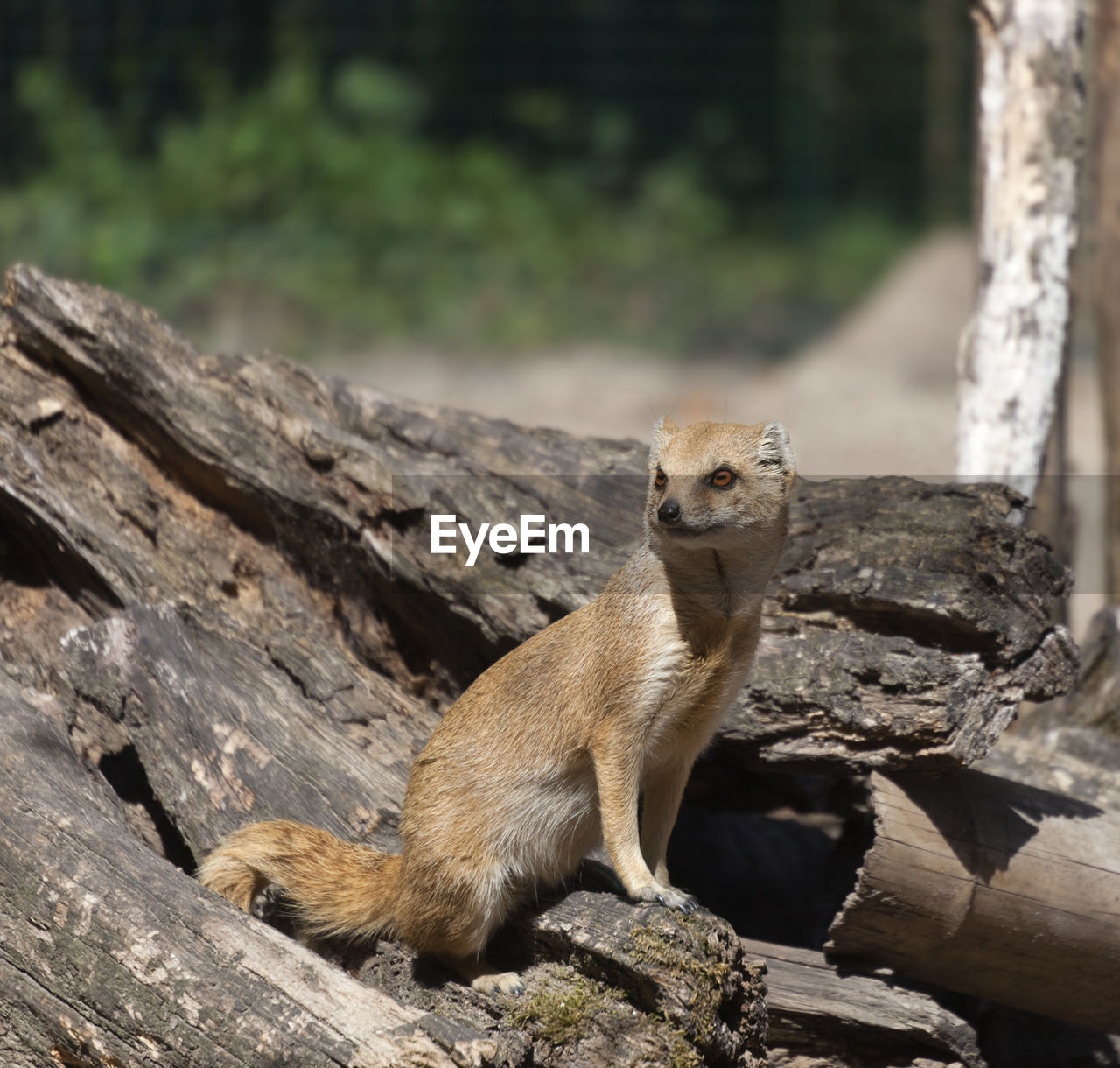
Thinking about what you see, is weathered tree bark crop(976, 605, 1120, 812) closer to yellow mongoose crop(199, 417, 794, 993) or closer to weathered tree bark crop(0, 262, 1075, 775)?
weathered tree bark crop(0, 262, 1075, 775)

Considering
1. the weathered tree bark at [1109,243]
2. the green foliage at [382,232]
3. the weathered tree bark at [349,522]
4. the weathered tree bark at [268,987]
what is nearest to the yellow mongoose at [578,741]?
the weathered tree bark at [268,987]

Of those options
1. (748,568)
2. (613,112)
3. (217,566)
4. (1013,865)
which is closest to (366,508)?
(217,566)

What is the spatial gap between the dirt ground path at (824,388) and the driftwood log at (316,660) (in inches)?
166

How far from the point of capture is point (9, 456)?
4.30m

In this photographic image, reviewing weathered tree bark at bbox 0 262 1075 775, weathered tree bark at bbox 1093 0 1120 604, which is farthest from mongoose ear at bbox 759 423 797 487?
weathered tree bark at bbox 1093 0 1120 604

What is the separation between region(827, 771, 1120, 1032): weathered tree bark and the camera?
3.67 metres

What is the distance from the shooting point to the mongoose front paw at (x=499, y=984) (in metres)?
3.37

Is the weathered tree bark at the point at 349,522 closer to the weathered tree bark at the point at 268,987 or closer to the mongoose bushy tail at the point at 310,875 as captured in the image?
the mongoose bushy tail at the point at 310,875

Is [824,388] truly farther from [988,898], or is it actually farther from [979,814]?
[988,898]

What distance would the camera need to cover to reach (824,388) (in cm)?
1145

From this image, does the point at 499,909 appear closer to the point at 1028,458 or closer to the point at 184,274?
the point at 1028,458

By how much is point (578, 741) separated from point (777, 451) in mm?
976

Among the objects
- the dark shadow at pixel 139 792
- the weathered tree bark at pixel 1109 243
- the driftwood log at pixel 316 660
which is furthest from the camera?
the weathered tree bark at pixel 1109 243

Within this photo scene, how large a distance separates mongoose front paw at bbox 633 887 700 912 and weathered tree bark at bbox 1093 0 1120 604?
3.81 m
